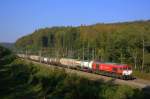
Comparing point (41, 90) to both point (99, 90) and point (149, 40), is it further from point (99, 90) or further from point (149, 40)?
point (149, 40)

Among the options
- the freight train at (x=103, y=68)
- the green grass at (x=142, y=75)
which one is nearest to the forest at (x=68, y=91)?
the freight train at (x=103, y=68)

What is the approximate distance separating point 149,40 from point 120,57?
9.45m

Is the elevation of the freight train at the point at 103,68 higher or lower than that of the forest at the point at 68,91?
higher

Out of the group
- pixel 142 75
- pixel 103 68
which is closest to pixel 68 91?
pixel 142 75

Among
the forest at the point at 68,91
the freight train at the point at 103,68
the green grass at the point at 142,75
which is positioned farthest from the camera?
the green grass at the point at 142,75

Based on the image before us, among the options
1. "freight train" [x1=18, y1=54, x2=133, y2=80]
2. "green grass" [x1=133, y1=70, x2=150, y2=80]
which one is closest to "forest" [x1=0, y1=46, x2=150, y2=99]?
"freight train" [x1=18, y1=54, x2=133, y2=80]

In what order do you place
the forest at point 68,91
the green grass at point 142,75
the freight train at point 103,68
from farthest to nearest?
the green grass at point 142,75 < the freight train at point 103,68 < the forest at point 68,91

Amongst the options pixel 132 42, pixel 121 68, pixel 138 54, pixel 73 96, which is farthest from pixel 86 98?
pixel 132 42

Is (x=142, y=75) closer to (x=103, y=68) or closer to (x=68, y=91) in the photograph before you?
(x=103, y=68)

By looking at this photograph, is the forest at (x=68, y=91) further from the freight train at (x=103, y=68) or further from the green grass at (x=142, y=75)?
the green grass at (x=142, y=75)

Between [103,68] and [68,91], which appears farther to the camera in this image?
[103,68]

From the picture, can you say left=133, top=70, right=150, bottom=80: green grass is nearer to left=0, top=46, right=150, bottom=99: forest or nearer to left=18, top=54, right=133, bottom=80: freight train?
left=18, top=54, right=133, bottom=80: freight train

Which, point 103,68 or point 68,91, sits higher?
point 103,68

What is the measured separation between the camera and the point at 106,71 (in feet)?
208
